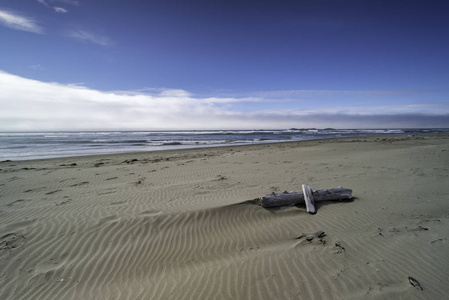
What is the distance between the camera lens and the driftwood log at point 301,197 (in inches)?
227

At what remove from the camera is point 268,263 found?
3.66 metres

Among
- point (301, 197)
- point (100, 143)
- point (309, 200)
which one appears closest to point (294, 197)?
point (301, 197)

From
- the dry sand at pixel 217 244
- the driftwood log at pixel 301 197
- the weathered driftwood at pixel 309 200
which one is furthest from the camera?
the driftwood log at pixel 301 197

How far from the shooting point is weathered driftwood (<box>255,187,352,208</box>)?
5.78m

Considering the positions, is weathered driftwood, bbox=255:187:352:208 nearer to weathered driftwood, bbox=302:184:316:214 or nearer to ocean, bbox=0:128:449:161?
weathered driftwood, bbox=302:184:316:214

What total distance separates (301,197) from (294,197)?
0.23m

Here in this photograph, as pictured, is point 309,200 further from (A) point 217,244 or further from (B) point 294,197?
(A) point 217,244

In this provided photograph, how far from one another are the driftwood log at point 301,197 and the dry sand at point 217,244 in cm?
22

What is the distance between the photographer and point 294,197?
590 centimetres

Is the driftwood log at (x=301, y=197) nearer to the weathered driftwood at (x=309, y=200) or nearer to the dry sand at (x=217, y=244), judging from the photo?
the weathered driftwood at (x=309, y=200)

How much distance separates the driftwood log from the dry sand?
0.71 ft

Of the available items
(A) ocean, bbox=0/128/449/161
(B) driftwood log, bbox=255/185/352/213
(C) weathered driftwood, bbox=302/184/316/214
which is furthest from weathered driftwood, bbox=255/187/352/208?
(A) ocean, bbox=0/128/449/161

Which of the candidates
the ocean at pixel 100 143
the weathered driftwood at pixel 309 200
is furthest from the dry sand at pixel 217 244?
the ocean at pixel 100 143

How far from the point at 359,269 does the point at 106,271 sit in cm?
437
